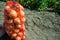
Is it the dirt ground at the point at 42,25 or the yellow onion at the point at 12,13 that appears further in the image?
the dirt ground at the point at 42,25

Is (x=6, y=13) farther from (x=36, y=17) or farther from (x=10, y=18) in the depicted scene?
(x=36, y=17)

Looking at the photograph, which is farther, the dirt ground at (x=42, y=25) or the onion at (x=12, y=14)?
the dirt ground at (x=42, y=25)

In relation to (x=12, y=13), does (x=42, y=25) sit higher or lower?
lower

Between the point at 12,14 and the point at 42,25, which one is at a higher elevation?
the point at 12,14

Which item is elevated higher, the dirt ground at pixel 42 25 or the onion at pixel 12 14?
the onion at pixel 12 14

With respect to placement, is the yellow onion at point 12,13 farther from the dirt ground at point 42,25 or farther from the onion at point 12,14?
the dirt ground at point 42,25

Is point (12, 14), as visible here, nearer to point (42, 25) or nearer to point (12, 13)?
point (12, 13)

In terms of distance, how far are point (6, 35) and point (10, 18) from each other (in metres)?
0.22

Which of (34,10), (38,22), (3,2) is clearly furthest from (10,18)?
(3,2)

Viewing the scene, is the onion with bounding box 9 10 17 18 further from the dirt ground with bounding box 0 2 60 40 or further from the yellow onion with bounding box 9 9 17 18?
the dirt ground with bounding box 0 2 60 40

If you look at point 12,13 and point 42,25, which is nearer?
point 12,13

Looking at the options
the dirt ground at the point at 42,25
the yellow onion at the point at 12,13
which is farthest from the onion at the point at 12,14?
the dirt ground at the point at 42,25

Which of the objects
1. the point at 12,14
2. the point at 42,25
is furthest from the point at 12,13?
the point at 42,25

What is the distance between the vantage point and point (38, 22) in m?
3.37
